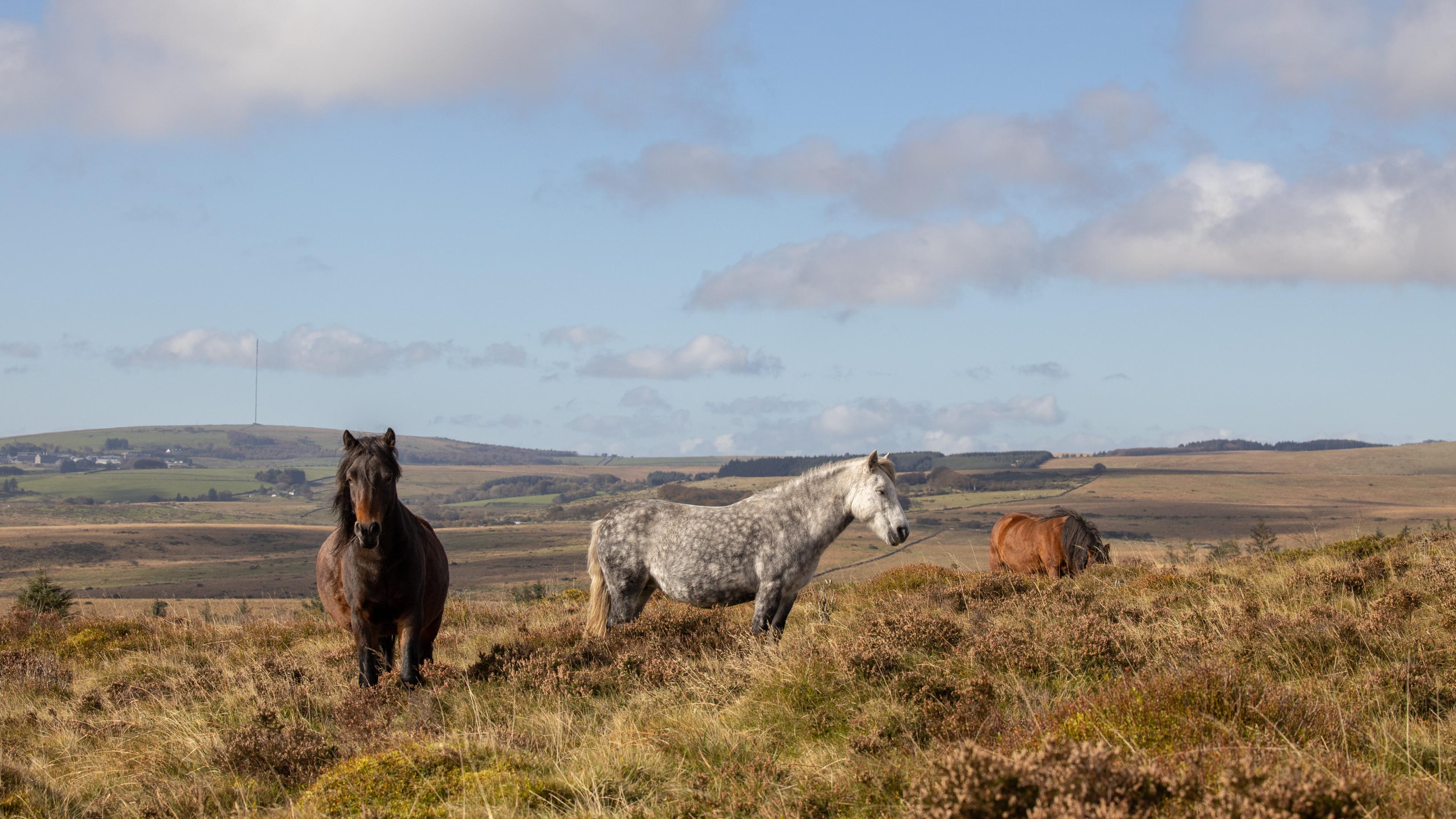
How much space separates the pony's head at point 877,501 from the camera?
8898 mm

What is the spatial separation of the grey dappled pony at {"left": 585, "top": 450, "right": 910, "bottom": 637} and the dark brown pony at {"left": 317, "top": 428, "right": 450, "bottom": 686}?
7.06 ft

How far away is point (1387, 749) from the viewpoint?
14.7 feet

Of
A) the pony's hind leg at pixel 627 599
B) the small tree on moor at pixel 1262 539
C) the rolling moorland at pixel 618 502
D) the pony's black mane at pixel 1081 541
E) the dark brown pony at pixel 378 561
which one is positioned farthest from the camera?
the rolling moorland at pixel 618 502

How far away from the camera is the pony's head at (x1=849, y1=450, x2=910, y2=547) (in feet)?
29.2

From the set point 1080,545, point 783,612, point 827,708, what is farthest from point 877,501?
point 1080,545

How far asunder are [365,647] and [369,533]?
1.30m

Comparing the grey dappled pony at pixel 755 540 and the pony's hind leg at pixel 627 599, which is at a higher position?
the grey dappled pony at pixel 755 540

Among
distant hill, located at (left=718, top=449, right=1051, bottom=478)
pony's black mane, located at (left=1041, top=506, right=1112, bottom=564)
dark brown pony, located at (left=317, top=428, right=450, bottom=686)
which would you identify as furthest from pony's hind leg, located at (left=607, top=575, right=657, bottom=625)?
distant hill, located at (left=718, top=449, right=1051, bottom=478)

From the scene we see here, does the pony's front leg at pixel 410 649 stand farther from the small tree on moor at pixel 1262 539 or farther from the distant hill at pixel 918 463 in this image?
the distant hill at pixel 918 463

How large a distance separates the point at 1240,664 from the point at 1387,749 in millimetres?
1953

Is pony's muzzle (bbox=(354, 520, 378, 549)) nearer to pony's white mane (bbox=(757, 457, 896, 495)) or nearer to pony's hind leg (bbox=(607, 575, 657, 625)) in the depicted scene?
pony's hind leg (bbox=(607, 575, 657, 625))

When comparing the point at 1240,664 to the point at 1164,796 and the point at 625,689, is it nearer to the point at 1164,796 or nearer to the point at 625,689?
the point at 1164,796

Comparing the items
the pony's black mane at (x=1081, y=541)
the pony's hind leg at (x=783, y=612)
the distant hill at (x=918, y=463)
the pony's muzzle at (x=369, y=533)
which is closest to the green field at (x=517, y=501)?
the distant hill at (x=918, y=463)

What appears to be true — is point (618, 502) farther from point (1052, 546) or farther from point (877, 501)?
point (877, 501)
